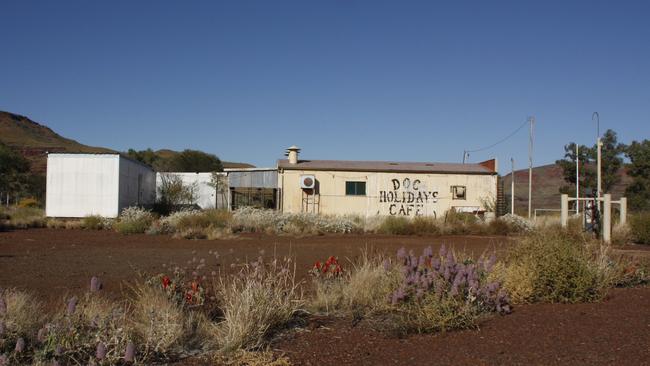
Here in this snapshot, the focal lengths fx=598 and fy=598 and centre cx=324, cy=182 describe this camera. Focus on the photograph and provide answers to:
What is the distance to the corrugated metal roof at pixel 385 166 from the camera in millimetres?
29312

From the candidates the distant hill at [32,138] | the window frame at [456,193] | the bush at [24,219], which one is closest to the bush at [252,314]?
the bush at [24,219]

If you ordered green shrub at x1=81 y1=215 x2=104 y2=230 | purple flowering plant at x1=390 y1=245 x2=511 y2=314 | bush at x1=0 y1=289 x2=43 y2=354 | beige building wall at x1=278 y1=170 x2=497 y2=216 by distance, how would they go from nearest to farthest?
1. bush at x1=0 y1=289 x2=43 y2=354
2. purple flowering plant at x1=390 y1=245 x2=511 y2=314
3. green shrub at x1=81 y1=215 x2=104 y2=230
4. beige building wall at x1=278 y1=170 x2=497 y2=216

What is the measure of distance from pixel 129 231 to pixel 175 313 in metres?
18.0

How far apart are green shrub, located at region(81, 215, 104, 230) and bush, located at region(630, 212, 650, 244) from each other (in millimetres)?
20259

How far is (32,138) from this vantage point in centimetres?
9400

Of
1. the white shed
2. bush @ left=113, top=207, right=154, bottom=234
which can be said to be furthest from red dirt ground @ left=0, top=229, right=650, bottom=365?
the white shed

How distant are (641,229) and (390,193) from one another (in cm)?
1240

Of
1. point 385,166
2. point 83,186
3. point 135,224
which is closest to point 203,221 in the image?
point 135,224

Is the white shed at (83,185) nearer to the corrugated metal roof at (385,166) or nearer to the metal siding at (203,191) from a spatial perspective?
the corrugated metal roof at (385,166)

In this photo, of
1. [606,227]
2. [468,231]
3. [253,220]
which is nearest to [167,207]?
[253,220]

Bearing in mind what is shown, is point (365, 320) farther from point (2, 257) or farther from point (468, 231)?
point (468, 231)

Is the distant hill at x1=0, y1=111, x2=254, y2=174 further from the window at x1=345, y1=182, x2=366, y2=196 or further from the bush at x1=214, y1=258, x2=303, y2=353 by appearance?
the bush at x1=214, y1=258, x2=303, y2=353

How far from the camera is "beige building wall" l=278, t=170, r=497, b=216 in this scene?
29.0 meters

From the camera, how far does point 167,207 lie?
114ft
